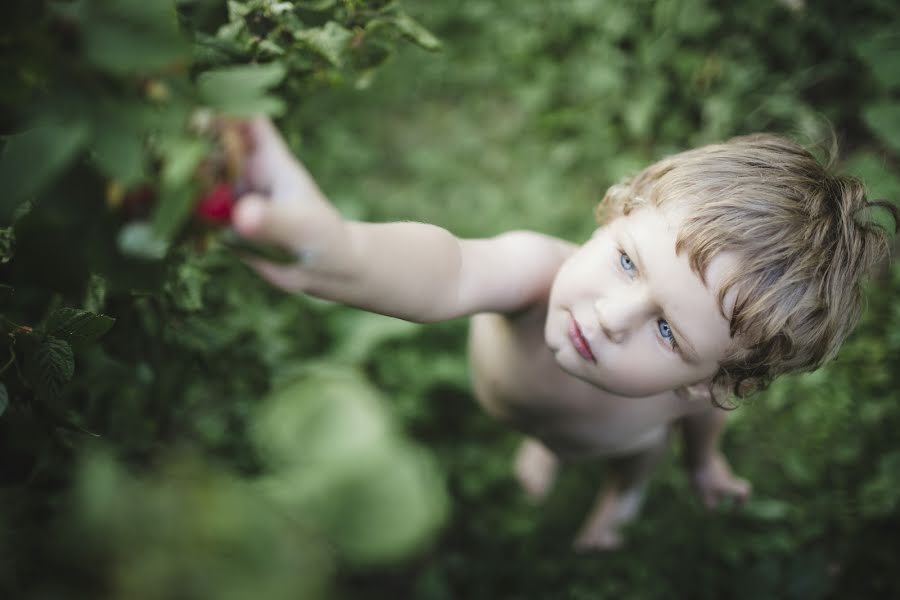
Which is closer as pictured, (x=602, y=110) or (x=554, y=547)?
(x=554, y=547)

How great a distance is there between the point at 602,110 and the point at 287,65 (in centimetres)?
181

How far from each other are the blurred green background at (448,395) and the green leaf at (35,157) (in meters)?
0.07

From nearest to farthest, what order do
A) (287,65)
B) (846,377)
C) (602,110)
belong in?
(287,65) → (846,377) → (602,110)

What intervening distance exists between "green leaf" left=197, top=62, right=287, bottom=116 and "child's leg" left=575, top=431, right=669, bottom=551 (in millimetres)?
1368

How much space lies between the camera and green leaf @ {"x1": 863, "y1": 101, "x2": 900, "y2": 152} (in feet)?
4.56

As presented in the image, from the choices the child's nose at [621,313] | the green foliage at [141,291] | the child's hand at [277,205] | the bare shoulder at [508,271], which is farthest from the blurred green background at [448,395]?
the child's nose at [621,313]

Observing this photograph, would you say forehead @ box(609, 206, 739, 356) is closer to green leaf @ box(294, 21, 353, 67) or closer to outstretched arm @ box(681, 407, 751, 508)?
green leaf @ box(294, 21, 353, 67)

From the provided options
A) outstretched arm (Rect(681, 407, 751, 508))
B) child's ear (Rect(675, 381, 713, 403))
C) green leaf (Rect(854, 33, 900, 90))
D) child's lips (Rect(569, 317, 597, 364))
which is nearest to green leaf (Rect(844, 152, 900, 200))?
green leaf (Rect(854, 33, 900, 90))

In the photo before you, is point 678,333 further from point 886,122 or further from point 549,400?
point 886,122

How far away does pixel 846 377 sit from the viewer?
211 centimetres

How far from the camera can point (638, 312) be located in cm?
94

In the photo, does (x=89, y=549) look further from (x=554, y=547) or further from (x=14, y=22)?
(x=554, y=547)

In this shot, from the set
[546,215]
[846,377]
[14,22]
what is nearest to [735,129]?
[546,215]

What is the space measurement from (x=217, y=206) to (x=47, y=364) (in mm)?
347
